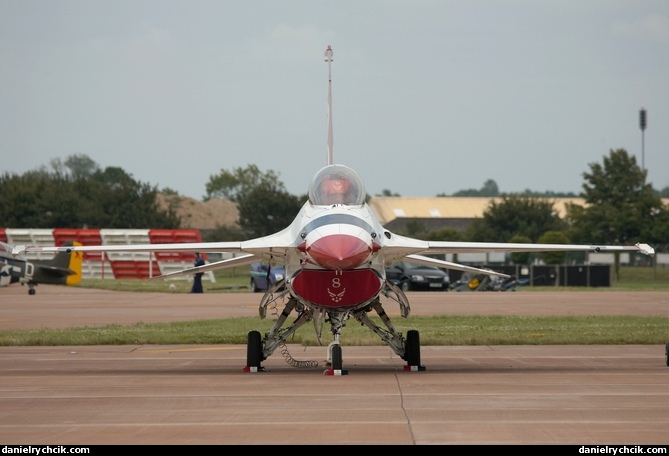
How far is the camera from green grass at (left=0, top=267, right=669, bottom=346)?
1994 centimetres

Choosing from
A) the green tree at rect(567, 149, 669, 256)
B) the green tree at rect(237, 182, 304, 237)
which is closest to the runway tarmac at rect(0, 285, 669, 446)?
the green tree at rect(567, 149, 669, 256)

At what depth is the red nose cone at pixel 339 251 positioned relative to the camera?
12.6 meters

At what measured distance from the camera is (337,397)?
1139 centimetres

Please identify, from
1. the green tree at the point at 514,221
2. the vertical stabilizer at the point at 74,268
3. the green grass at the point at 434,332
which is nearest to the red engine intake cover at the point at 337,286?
the green grass at the point at 434,332

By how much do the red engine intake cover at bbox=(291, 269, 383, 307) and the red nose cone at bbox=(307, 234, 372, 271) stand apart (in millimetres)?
633

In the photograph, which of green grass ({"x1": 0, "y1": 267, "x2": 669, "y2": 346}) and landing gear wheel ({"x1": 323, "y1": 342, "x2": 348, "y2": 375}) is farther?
green grass ({"x1": 0, "y1": 267, "x2": 669, "y2": 346})

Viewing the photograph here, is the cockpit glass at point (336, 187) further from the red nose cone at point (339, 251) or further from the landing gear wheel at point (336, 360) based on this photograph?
the landing gear wheel at point (336, 360)

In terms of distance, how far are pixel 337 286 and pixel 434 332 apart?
846 cm

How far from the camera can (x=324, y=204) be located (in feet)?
45.6

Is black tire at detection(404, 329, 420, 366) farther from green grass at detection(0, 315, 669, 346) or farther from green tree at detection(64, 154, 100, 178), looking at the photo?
green tree at detection(64, 154, 100, 178)

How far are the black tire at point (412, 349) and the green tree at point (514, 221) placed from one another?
67181 millimetres

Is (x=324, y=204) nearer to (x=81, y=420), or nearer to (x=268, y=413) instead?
(x=268, y=413)

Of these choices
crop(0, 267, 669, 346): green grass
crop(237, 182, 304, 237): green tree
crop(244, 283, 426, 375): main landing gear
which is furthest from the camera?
crop(237, 182, 304, 237): green tree

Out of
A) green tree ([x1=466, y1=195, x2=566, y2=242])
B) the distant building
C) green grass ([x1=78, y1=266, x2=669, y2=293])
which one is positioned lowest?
green grass ([x1=78, y1=266, x2=669, y2=293])
